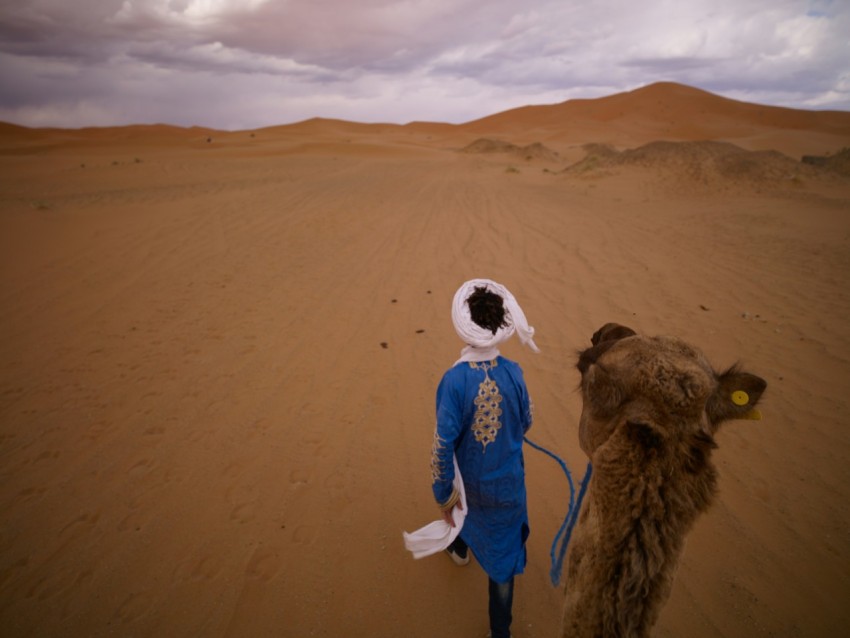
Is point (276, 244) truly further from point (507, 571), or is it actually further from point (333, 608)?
point (507, 571)

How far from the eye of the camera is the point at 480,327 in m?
1.88

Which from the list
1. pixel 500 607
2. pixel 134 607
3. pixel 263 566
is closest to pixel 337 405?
pixel 263 566

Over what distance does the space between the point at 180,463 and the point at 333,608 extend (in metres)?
1.91

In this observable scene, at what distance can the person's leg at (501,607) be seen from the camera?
88.1 inches

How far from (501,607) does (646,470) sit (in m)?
1.61

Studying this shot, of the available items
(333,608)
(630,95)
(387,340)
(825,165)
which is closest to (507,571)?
Result: (333,608)

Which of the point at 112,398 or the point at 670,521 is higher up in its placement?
the point at 670,521

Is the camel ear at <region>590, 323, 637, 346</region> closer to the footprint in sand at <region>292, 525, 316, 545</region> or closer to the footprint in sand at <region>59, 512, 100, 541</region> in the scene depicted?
the footprint in sand at <region>292, 525, 316, 545</region>

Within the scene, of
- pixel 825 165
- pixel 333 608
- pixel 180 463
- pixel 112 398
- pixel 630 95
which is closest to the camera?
pixel 333 608

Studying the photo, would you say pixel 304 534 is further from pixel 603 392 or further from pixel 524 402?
pixel 603 392

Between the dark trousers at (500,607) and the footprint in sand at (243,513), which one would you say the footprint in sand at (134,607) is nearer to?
the footprint in sand at (243,513)

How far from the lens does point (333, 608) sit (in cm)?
267

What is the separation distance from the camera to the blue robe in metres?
1.96

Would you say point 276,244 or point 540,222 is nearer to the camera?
point 276,244
